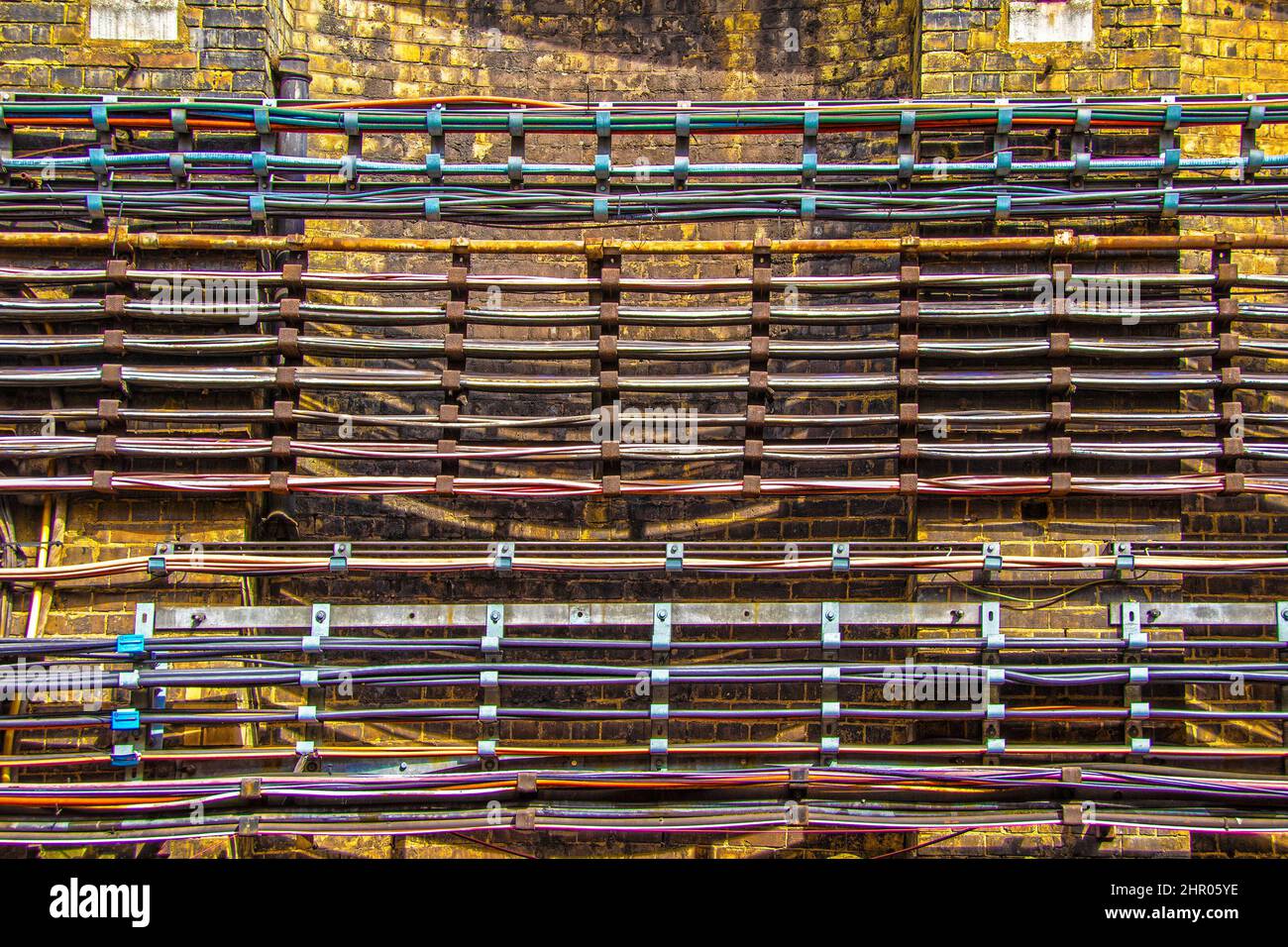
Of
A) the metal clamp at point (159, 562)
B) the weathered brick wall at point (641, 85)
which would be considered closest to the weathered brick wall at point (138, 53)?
the weathered brick wall at point (641, 85)

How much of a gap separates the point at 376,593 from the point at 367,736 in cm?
86

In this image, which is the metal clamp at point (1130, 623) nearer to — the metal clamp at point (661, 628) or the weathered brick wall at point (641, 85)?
the weathered brick wall at point (641, 85)

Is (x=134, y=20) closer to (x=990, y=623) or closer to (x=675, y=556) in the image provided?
(x=675, y=556)

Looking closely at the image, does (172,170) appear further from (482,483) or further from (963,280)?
(963,280)

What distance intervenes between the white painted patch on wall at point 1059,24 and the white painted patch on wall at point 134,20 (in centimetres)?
515

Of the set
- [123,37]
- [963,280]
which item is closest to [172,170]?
[123,37]

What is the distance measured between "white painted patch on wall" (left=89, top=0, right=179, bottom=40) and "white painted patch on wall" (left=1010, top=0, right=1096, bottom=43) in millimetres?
5152

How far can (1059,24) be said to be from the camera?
8570 mm

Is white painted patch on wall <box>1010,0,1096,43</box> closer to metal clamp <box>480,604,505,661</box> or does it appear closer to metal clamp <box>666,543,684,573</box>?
metal clamp <box>666,543,684,573</box>

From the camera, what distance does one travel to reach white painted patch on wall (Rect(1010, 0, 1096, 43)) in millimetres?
8555

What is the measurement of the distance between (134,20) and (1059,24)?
5.65 metres

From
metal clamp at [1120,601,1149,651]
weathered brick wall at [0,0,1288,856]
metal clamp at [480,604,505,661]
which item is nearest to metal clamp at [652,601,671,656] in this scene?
weathered brick wall at [0,0,1288,856]

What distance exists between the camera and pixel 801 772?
25.2 ft

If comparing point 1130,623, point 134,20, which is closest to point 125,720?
point 134,20
